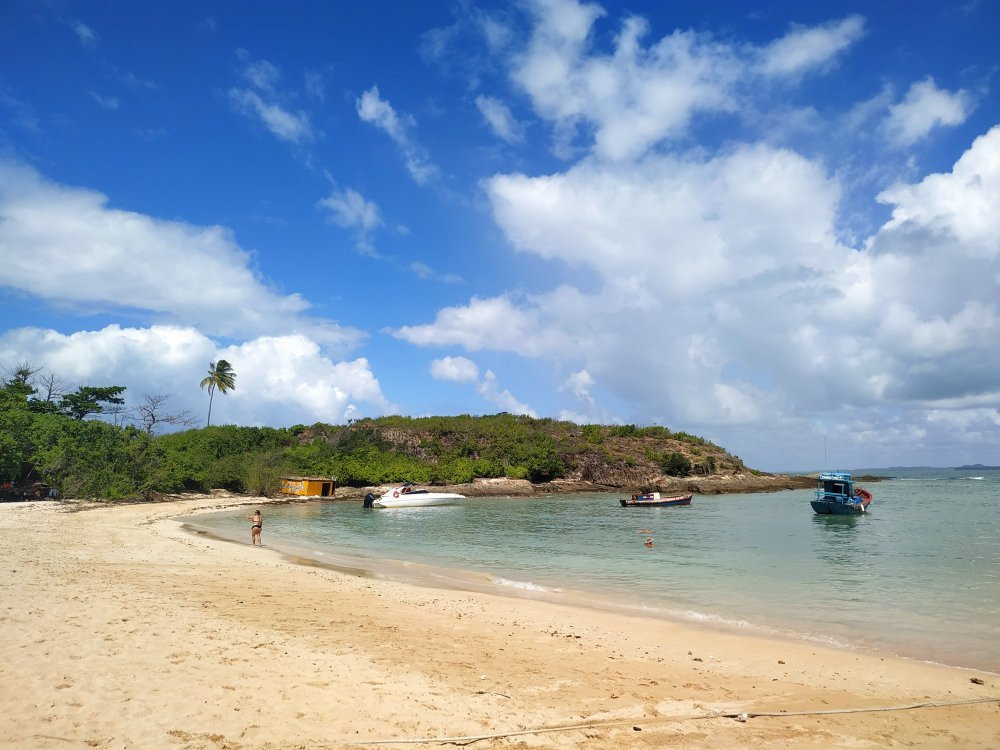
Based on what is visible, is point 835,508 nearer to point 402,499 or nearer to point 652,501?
point 652,501

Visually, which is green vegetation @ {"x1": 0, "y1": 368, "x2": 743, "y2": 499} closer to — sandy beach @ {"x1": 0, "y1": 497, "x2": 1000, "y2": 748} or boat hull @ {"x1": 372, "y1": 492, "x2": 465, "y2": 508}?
boat hull @ {"x1": 372, "y1": 492, "x2": 465, "y2": 508}

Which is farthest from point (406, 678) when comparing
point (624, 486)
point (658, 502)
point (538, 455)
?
point (624, 486)

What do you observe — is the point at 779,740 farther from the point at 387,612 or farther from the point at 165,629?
the point at 165,629

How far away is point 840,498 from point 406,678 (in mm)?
44578

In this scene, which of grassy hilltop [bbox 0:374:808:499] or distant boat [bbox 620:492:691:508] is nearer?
grassy hilltop [bbox 0:374:808:499]

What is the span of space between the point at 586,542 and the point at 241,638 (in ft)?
71.4

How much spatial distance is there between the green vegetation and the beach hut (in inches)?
41.2

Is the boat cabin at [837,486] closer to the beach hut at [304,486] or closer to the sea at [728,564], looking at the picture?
the sea at [728,564]

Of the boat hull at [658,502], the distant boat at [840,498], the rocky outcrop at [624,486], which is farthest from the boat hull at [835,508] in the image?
the rocky outcrop at [624,486]

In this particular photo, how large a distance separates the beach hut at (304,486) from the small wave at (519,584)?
1828 inches

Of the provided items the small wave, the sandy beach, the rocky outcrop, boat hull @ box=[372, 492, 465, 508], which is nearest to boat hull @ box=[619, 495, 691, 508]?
boat hull @ box=[372, 492, 465, 508]

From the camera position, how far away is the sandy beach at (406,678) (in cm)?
610

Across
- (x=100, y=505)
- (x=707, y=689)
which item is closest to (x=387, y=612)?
(x=707, y=689)

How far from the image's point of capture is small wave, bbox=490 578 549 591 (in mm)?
16769
